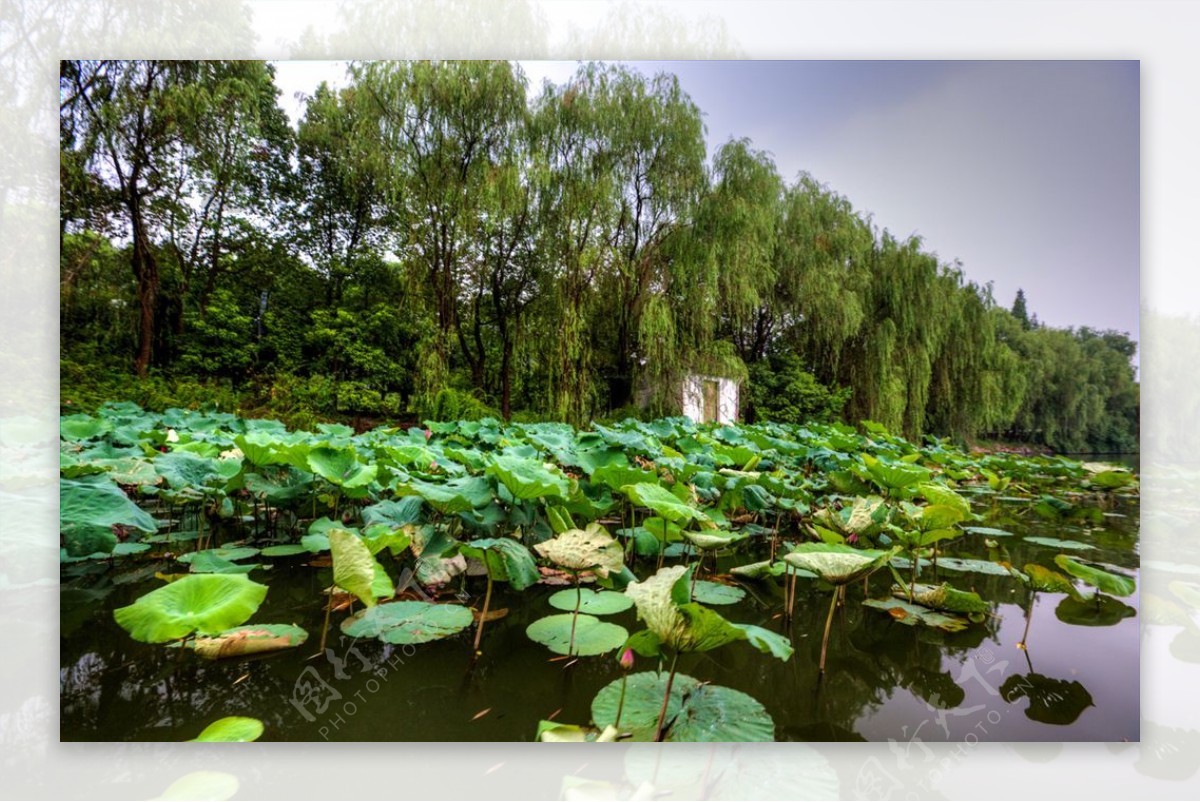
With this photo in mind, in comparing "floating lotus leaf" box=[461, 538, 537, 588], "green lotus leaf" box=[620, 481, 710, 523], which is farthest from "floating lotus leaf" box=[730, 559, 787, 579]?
"floating lotus leaf" box=[461, 538, 537, 588]

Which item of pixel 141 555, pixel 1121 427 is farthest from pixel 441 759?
pixel 1121 427

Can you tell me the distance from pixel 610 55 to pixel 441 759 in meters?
1.57

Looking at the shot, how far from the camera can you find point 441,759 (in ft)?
2.96

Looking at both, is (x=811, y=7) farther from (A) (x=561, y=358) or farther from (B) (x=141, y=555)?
(B) (x=141, y=555)

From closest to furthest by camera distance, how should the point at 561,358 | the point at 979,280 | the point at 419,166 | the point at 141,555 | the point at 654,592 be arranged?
the point at 654,592 < the point at 141,555 < the point at 979,280 < the point at 419,166 < the point at 561,358

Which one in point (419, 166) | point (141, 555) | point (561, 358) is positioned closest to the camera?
point (141, 555)

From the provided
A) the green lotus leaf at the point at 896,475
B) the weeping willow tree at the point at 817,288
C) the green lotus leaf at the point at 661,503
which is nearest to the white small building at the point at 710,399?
the weeping willow tree at the point at 817,288

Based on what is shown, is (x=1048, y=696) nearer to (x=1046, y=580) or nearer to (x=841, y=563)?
(x=1046, y=580)

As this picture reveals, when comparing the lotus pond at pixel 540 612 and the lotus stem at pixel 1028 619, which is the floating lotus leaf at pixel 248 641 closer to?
the lotus pond at pixel 540 612

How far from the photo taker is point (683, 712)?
789mm

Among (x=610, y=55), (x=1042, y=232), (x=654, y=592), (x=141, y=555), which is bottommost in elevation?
(x=141, y=555)

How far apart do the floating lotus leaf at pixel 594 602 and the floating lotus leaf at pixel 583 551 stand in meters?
0.12

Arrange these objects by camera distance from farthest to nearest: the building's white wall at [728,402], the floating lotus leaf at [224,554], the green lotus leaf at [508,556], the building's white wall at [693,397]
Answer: the building's white wall at [693,397]
the building's white wall at [728,402]
the floating lotus leaf at [224,554]
the green lotus leaf at [508,556]

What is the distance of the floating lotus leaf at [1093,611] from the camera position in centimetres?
116
